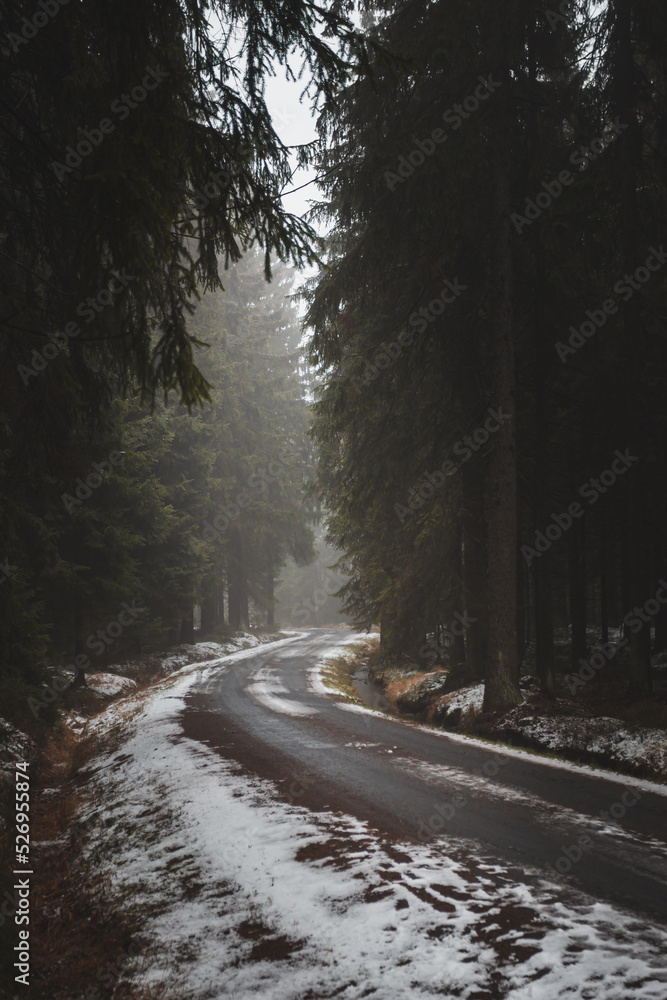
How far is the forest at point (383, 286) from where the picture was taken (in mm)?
4242

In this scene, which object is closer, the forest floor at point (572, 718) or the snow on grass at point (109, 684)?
the forest floor at point (572, 718)

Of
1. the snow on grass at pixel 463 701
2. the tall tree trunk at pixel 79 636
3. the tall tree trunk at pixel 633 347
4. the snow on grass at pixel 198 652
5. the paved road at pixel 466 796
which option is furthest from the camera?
the snow on grass at pixel 198 652

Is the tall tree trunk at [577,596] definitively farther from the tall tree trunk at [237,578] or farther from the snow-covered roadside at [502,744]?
the tall tree trunk at [237,578]

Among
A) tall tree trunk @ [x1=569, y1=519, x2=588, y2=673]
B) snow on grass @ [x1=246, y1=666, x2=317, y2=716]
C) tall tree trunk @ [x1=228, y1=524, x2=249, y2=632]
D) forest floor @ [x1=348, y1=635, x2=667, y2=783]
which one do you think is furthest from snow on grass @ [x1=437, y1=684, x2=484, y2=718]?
tall tree trunk @ [x1=228, y1=524, x2=249, y2=632]

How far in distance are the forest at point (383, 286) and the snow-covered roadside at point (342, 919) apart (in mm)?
3370

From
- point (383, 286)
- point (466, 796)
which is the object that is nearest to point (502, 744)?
point (466, 796)

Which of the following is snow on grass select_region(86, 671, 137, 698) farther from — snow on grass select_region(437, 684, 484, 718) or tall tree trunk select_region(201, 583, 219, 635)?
tall tree trunk select_region(201, 583, 219, 635)

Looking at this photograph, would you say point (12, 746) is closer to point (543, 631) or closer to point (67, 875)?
point (67, 875)

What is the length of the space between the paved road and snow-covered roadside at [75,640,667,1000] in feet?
1.03


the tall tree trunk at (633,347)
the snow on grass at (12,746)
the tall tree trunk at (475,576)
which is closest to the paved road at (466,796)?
the snow on grass at (12,746)

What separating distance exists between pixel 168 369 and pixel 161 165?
1421 millimetres

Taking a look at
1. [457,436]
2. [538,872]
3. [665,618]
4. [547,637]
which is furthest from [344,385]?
[665,618]

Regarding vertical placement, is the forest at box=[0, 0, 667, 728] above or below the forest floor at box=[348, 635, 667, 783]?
above

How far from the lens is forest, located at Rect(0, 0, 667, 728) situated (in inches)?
167
